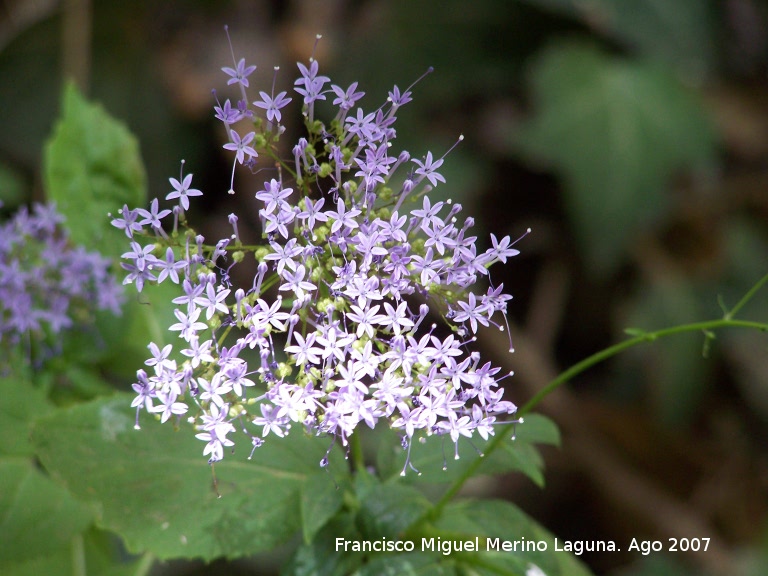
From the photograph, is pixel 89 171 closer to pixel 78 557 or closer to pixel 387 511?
pixel 78 557

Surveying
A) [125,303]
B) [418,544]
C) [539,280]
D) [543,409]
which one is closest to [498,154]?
[539,280]

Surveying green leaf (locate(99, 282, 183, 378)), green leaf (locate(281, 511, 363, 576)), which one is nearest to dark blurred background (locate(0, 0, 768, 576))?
green leaf (locate(99, 282, 183, 378))

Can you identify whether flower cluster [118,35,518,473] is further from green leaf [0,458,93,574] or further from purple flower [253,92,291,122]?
green leaf [0,458,93,574]

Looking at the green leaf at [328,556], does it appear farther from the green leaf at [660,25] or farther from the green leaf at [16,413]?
the green leaf at [660,25]

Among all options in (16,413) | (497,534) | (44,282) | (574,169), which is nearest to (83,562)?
(16,413)

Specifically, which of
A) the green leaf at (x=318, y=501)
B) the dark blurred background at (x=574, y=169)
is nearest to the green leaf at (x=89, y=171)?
the green leaf at (x=318, y=501)

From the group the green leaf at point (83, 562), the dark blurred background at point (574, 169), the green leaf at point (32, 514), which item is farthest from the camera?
the dark blurred background at point (574, 169)

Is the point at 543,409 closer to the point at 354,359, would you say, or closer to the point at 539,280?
the point at 539,280
